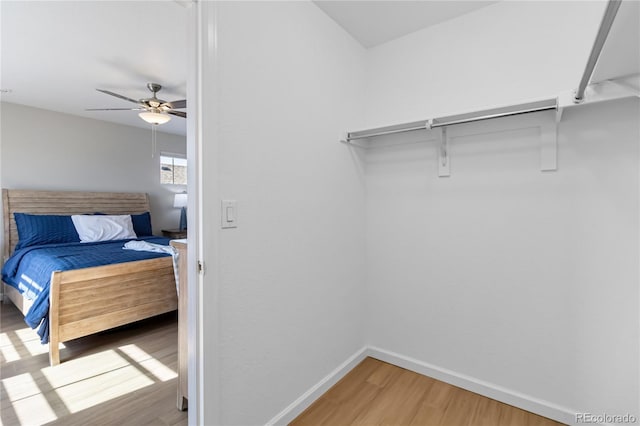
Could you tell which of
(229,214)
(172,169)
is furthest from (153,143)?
(229,214)

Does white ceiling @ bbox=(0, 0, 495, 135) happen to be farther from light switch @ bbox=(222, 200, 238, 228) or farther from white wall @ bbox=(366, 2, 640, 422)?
light switch @ bbox=(222, 200, 238, 228)

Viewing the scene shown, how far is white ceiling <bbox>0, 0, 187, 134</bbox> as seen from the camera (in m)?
2.03

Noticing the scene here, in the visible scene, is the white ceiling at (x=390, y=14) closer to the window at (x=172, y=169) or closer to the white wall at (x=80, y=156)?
the white wall at (x=80, y=156)

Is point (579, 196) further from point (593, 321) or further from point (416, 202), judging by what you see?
point (416, 202)

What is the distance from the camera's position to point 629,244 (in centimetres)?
147

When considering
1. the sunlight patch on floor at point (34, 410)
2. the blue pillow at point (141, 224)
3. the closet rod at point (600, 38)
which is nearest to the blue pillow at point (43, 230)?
the blue pillow at point (141, 224)

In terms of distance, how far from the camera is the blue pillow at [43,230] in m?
3.58

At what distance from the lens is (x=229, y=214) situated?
1345 millimetres

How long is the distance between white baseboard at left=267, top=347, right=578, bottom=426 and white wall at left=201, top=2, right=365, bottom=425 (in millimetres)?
45

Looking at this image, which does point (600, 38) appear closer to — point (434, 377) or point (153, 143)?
point (434, 377)

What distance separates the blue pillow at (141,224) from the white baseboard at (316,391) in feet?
12.3

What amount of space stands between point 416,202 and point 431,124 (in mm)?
560

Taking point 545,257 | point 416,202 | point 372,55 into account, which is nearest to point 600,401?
point 545,257

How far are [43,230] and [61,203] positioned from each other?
55 centimetres
